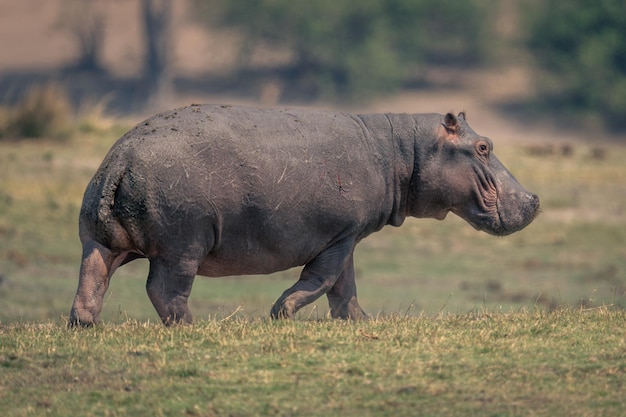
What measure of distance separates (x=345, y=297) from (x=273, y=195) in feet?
4.29

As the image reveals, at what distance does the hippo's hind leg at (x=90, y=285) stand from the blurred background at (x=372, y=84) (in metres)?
10.1

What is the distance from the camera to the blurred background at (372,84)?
1980 cm

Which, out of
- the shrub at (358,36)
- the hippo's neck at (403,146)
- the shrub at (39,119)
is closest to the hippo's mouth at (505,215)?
the hippo's neck at (403,146)

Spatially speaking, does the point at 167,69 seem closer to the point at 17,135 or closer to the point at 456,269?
the point at 17,135

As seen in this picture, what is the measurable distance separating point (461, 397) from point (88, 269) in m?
2.81

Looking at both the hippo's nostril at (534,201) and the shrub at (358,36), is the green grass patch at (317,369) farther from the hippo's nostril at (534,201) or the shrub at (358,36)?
the shrub at (358,36)

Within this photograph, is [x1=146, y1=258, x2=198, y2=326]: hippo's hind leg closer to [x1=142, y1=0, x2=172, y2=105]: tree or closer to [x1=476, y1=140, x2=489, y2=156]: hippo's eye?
[x1=476, y1=140, x2=489, y2=156]: hippo's eye

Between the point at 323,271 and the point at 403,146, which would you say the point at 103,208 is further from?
the point at 403,146

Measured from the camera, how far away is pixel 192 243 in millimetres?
8469

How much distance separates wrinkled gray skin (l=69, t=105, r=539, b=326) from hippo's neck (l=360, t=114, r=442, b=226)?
1 centimetres

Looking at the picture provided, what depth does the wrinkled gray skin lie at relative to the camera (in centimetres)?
839

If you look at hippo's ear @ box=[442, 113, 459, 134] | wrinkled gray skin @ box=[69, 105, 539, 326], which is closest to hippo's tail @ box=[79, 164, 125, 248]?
wrinkled gray skin @ box=[69, 105, 539, 326]

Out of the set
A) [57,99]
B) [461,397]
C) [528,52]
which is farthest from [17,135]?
[528,52]

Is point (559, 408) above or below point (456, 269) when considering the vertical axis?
above
